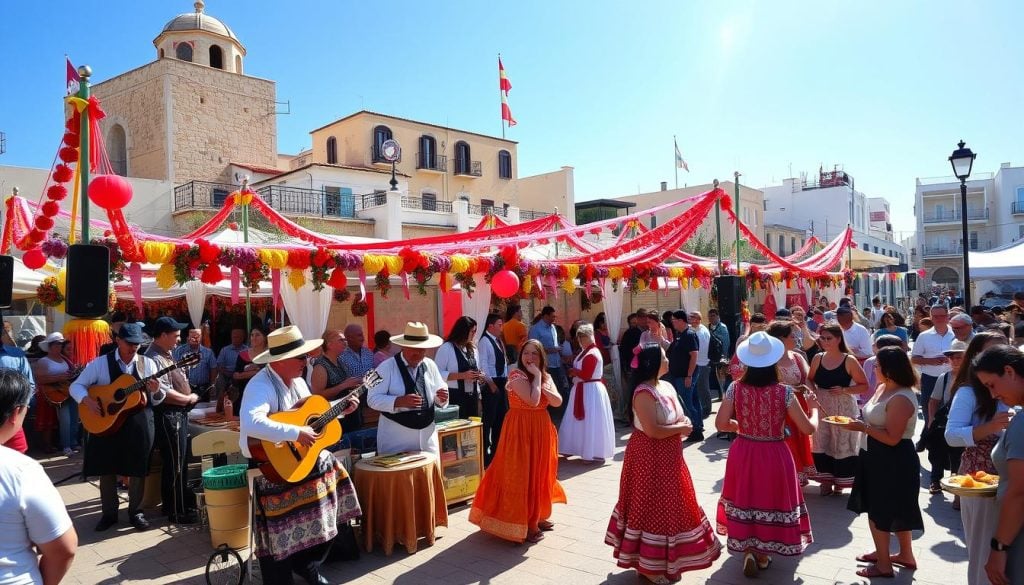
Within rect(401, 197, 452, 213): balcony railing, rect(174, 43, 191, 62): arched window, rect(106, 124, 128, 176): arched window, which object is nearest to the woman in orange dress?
rect(401, 197, 452, 213): balcony railing

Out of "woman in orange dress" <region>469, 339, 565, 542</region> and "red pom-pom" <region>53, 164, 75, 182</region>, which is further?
"red pom-pom" <region>53, 164, 75, 182</region>

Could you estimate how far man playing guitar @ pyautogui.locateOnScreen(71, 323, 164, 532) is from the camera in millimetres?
5199

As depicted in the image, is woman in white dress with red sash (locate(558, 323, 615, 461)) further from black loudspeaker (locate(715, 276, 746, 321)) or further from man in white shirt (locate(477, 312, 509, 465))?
black loudspeaker (locate(715, 276, 746, 321))

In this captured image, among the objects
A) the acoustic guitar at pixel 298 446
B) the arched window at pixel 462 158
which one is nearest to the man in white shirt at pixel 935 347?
the acoustic guitar at pixel 298 446

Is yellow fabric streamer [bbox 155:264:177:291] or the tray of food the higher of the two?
yellow fabric streamer [bbox 155:264:177:291]

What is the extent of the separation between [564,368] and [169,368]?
539 cm

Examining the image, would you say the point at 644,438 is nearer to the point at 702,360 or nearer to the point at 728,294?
the point at 702,360

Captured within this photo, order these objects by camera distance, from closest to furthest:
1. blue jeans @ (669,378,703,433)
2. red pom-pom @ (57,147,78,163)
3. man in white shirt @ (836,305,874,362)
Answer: red pom-pom @ (57,147,78,163) < man in white shirt @ (836,305,874,362) < blue jeans @ (669,378,703,433)

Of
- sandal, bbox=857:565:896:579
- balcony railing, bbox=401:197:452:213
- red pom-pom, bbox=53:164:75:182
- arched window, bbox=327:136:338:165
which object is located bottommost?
sandal, bbox=857:565:896:579

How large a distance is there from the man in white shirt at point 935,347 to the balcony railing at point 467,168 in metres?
28.4

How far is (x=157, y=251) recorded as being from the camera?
6059mm

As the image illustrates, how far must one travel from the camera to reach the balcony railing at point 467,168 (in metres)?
34.2

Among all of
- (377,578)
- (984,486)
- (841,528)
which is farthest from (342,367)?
(984,486)

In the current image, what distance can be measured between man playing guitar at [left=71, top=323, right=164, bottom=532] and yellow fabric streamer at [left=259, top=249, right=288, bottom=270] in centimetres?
170
